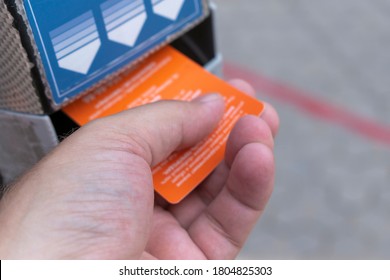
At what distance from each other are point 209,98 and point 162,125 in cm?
8

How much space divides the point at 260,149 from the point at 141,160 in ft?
0.52

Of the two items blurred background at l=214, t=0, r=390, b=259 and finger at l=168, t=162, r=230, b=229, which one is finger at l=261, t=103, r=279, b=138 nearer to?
finger at l=168, t=162, r=230, b=229

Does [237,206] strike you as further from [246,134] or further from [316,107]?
[316,107]

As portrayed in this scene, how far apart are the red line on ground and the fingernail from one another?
1.16m

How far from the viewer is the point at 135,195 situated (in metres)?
0.64

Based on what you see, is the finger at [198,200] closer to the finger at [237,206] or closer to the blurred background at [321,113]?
the finger at [237,206]

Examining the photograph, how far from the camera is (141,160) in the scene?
67cm

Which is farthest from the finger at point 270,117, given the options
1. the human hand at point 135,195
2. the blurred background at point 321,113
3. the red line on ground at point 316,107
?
the red line on ground at point 316,107

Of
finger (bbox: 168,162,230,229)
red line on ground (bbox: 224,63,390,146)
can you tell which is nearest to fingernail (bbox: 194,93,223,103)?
finger (bbox: 168,162,230,229)

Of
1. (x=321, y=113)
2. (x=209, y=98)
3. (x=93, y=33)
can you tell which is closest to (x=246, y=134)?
(x=209, y=98)

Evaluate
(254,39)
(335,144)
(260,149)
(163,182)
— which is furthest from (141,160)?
(254,39)

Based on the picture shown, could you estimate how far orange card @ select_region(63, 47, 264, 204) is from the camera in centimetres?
71

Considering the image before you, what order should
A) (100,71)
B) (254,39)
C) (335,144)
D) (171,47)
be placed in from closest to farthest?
(100,71) < (171,47) < (335,144) < (254,39)
